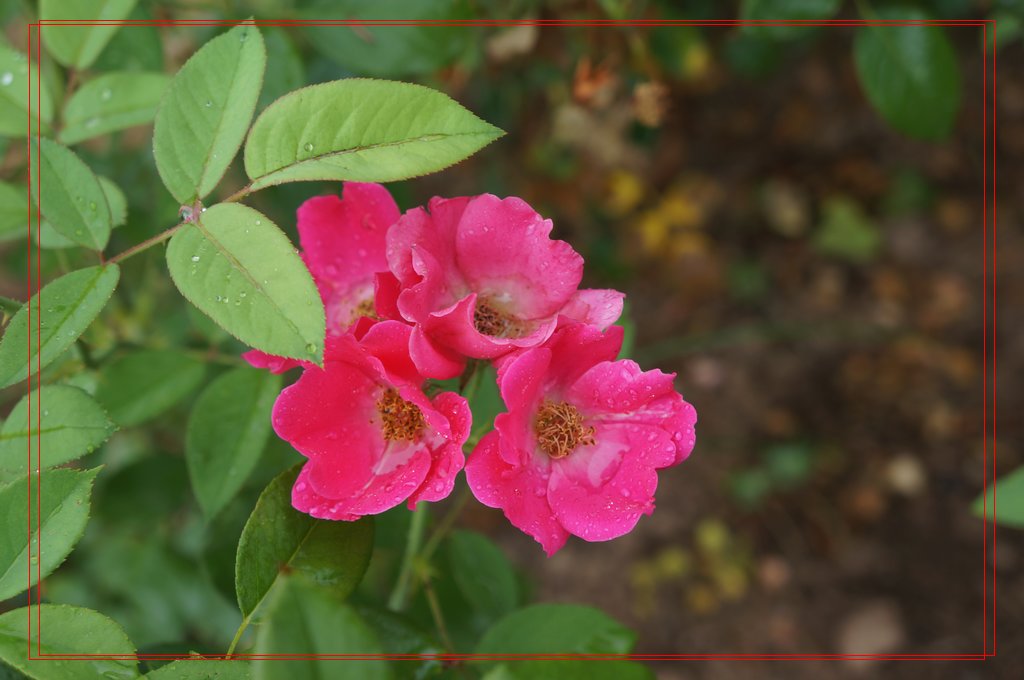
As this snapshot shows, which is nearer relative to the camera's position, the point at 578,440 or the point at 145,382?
the point at 578,440

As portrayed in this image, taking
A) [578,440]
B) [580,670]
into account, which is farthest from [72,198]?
[580,670]

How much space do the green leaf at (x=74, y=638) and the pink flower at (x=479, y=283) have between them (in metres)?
0.50

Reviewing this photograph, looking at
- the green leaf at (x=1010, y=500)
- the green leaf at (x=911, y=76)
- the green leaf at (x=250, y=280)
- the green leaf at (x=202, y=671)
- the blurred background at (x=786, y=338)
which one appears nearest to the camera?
the green leaf at (x=250, y=280)

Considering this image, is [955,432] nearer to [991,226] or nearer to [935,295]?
[935,295]

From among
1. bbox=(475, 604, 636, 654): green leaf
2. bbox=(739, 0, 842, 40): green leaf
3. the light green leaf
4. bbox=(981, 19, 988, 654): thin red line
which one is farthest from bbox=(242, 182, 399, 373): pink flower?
bbox=(981, 19, 988, 654): thin red line

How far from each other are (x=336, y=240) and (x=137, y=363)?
516 millimetres

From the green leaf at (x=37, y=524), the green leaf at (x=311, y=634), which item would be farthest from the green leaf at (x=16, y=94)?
the green leaf at (x=311, y=634)

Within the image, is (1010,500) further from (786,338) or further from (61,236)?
(61,236)

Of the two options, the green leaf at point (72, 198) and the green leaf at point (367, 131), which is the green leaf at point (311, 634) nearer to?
the green leaf at point (367, 131)

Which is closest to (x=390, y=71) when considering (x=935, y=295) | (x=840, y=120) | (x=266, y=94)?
(x=266, y=94)

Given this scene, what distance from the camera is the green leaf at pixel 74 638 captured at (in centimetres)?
103

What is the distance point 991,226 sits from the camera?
3059 mm

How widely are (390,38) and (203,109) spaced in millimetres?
674

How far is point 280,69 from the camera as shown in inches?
63.6
